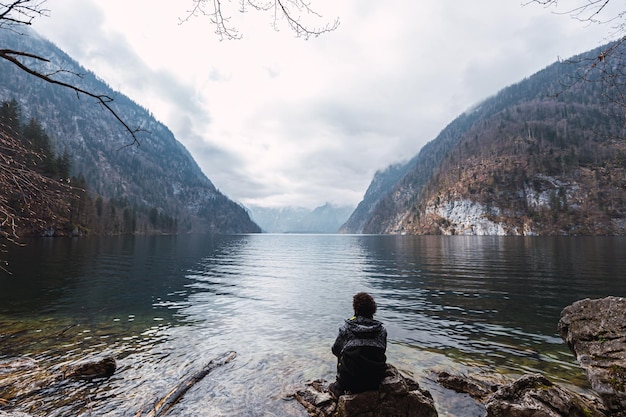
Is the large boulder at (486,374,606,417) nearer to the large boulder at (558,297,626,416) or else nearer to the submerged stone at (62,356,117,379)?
the large boulder at (558,297,626,416)

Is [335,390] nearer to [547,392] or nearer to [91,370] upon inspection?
[547,392]

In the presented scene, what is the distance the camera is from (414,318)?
768 inches

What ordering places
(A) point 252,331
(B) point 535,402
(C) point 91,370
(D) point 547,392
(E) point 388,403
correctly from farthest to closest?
(A) point 252,331 < (C) point 91,370 < (E) point 388,403 < (D) point 547,392 < (B) point 535,402

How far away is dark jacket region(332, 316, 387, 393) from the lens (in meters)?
7.85

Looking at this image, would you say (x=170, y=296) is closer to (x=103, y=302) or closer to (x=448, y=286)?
(x=103, y=302)

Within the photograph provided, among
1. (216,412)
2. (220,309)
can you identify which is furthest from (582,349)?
(220,309)

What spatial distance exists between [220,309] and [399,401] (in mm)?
16392

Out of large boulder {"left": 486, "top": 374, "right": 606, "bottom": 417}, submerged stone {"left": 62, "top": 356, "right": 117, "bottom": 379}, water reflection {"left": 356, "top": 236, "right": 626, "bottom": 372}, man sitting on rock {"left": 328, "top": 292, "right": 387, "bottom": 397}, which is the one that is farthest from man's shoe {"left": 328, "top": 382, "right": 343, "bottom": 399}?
submerged stone {"left": 62, "top": 356, "right": 117, "bottom": 379}

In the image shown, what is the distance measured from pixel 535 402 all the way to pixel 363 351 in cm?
398

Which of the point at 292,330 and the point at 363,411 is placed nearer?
the point at 363,411

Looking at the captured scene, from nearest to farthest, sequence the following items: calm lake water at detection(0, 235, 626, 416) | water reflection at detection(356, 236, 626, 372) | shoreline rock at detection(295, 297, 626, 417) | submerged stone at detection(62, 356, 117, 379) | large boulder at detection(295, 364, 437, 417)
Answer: shoreline rock at detection(295, 297, 626, 417) → large boulder at detection(295, 364, 437, 417) → calm lake water at detection(0, 235, 626, 416) → submerged stone at detection(62, 356, 117, 379) → water reflection at detection(356, 236, 626, 372)

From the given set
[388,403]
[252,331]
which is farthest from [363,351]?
[252,331]

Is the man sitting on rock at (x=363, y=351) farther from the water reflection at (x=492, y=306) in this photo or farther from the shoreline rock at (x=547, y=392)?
the water reflection at (x=492, y=306)

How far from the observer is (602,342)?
8.97 m
